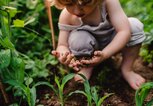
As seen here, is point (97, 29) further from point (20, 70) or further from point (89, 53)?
point (20, 70)

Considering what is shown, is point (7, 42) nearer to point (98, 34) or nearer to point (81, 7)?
point (81, 7)

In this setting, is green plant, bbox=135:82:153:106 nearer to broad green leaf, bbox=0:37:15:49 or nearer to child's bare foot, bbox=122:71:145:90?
child's bare foot, bbox=122:71:145:90

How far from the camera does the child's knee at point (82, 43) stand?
2.07 meters

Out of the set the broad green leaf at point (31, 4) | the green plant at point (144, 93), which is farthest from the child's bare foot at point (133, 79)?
the broad green leaf at point (31, 4)

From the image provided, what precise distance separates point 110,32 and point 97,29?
10cm

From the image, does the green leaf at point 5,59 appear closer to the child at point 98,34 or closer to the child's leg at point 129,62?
the child at point 98,34

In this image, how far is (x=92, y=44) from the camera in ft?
6.84

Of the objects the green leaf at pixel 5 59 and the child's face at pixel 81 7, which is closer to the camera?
the green leaf at pixel 5 59

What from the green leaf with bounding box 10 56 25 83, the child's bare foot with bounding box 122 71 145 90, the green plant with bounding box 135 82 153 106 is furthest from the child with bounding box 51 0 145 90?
the green plant with bounding box 135 82 153 106

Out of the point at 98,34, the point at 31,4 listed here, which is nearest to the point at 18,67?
the point at 98,34

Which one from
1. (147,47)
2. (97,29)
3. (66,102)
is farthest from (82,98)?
(147,47)

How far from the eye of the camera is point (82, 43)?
81.4 inches

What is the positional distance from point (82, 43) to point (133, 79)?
0.37m

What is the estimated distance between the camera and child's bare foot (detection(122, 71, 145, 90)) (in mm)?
2103
